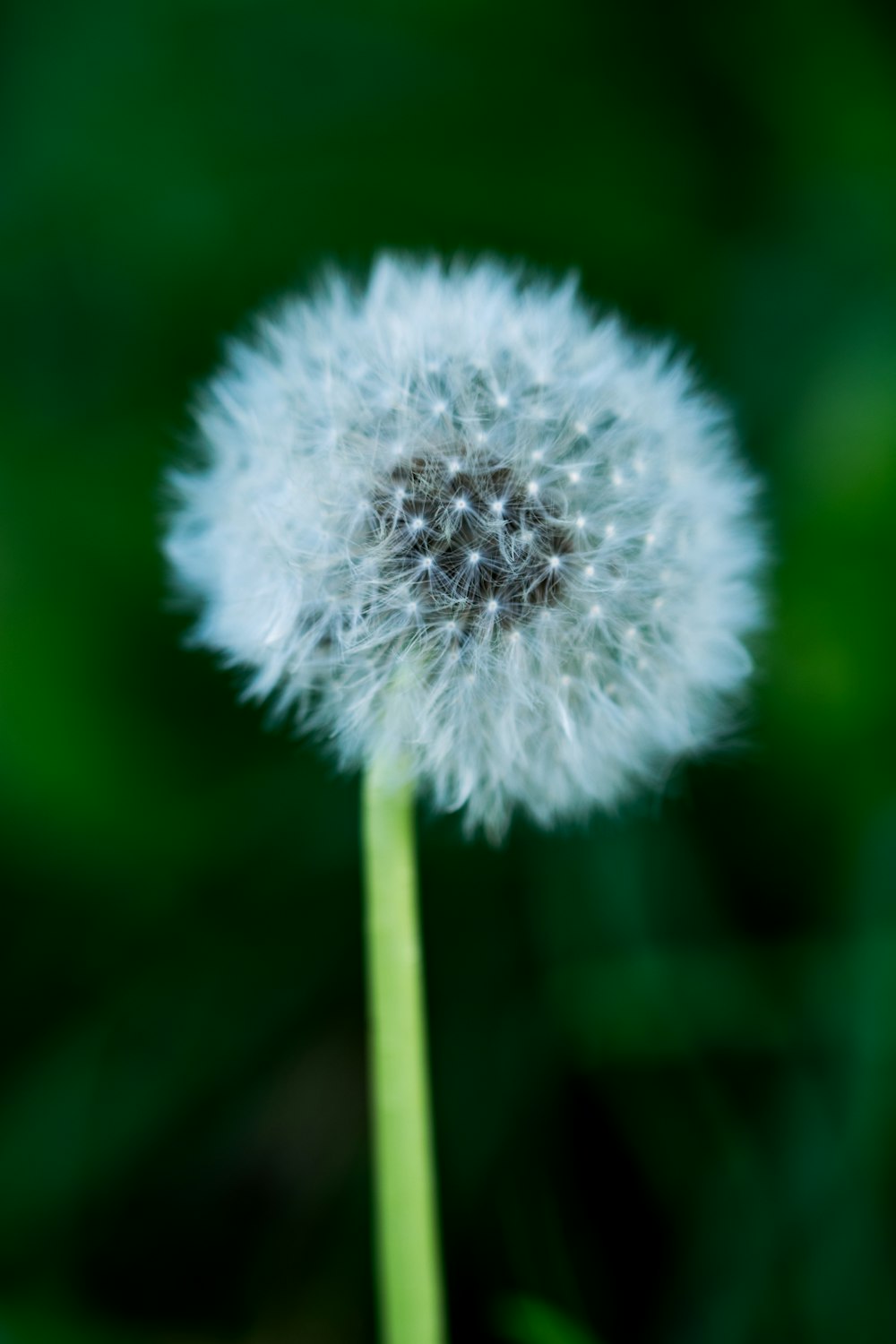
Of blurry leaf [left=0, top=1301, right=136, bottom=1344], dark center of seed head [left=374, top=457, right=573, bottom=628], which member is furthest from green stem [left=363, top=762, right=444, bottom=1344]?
blurry leaf [left=0, top=1301, right=136, bottom=1344]

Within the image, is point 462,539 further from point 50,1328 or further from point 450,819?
point 50,1328

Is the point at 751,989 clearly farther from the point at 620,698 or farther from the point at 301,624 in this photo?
the point at 301,624

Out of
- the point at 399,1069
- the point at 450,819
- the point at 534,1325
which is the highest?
the point at 450,819

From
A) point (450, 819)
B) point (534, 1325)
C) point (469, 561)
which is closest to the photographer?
point (469, 561)

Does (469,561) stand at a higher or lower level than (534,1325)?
higher

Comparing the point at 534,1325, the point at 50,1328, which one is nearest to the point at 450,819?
the point at 534,1325

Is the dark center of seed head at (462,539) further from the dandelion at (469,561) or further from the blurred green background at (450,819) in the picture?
the blurred green background at (450,819)

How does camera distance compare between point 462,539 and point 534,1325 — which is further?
point 534,1325
